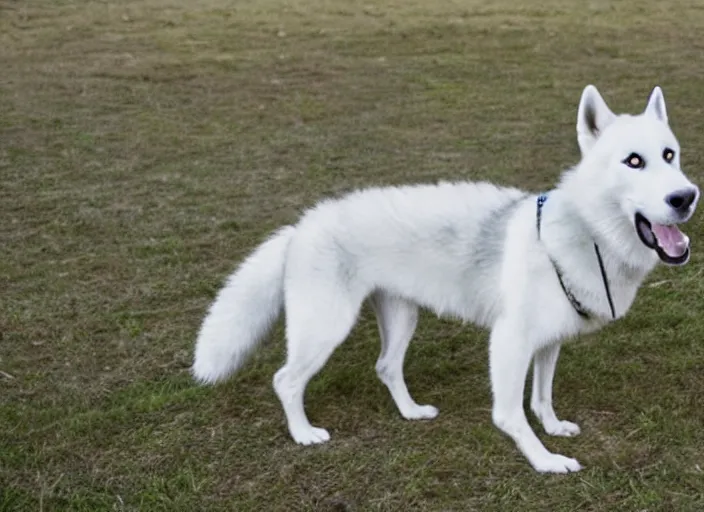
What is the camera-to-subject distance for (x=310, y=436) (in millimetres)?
3334

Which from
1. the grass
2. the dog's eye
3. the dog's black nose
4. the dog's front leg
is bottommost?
the grass

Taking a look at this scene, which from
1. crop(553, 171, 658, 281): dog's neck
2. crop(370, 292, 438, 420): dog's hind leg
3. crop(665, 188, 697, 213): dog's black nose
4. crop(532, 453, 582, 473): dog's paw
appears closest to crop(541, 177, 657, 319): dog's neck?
crop(553, 171, 658, 281): dog's neck

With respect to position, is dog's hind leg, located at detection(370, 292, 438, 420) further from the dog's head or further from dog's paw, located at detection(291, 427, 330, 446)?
the dog's head

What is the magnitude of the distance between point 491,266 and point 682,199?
709 mm

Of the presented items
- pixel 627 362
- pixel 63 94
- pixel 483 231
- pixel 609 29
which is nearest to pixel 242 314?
pixel 483 231

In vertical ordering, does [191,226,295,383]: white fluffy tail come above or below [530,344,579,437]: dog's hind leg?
above

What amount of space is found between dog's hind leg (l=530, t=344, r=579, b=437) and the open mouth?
0.69 meters

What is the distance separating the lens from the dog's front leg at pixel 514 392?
3.04 meters

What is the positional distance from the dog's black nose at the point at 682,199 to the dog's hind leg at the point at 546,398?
85 centimetres

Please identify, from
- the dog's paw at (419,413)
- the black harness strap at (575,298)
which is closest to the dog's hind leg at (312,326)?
the dog's paw at (419,413)

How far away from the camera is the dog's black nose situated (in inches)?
104

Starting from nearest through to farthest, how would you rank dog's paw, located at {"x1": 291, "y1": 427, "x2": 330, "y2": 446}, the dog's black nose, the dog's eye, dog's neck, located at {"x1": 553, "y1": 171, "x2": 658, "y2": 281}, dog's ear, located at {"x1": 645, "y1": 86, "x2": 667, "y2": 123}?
1. the dog's black nose
2. the dog's eye
3. dog's neck, located at {"x1": 553, "y1": 171, "x2": 658, "y2": 281}
4. dog's ear, located at {"x1": 645, "y1": 86, "x2": 667, "y2": 123}
5. dog's paw, located at {"x1": 291, "y1": 427, "x2": 330, "y2": 446}

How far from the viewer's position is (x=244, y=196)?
6.52m

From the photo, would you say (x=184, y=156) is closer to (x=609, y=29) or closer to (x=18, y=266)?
(x=18, y=266)
